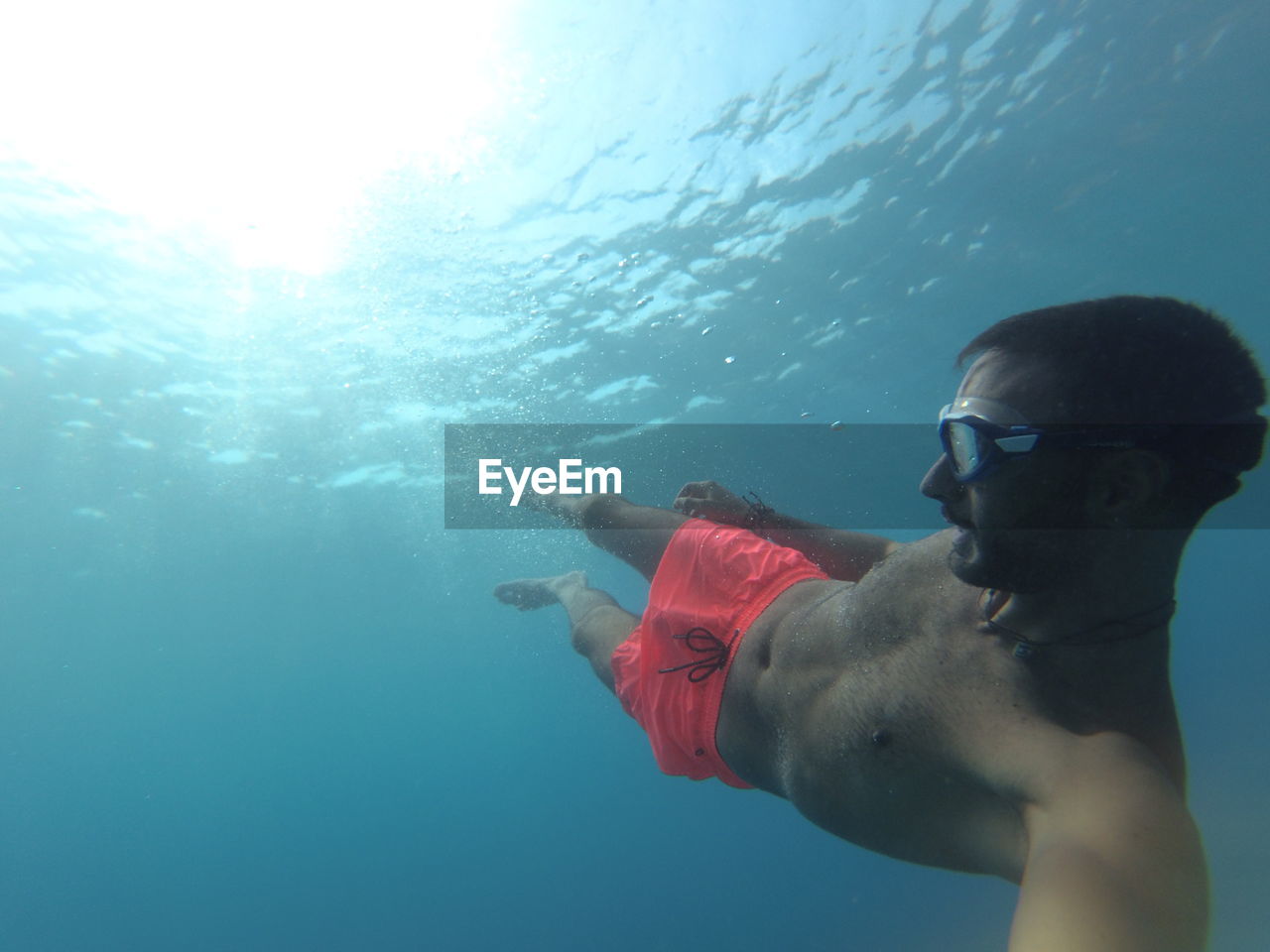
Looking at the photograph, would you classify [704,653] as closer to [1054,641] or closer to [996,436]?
[1054,641]

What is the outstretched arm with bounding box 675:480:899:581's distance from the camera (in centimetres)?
407

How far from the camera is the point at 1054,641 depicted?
6.38 ft

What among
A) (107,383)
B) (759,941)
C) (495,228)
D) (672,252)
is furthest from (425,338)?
(759,941)

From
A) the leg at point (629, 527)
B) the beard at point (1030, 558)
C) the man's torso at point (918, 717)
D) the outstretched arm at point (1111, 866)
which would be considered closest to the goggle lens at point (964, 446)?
the beard at point (1030, 558)

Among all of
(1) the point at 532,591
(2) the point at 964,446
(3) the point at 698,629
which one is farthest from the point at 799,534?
(1) the point at 532,591

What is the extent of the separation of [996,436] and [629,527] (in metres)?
3.45

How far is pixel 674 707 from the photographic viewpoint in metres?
3.67

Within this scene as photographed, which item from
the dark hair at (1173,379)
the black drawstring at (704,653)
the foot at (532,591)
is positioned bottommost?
the foot at (532,591)

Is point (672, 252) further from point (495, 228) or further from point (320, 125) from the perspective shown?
point (320, 125)

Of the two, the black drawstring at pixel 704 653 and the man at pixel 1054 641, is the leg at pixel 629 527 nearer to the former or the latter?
the black drawstring at pixel 704 653

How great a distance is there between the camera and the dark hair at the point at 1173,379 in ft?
5.79

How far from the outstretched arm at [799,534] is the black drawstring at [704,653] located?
108 centimetres

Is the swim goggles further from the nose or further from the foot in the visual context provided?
the foot

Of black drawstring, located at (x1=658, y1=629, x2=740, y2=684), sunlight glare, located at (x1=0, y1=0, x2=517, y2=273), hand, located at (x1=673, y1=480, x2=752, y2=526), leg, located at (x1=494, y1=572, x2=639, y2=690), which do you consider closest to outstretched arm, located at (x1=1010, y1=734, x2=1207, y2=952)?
black drawstring, located at (x1=658, y1=629, x2=740, y2=684)
